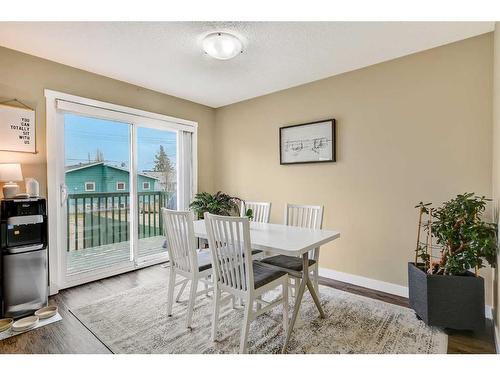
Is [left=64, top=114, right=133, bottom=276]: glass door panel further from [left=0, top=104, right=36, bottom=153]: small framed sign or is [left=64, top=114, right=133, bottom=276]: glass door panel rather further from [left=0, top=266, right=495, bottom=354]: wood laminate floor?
[left=0, top=266, right=495, bottom=354]: wood laminate floor

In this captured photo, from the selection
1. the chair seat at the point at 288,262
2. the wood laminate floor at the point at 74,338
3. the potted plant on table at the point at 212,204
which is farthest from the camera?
the potted plant on table at the point at 212,204

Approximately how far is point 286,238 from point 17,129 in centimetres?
271

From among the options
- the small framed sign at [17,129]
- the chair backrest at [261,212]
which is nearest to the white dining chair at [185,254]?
the chair backrest at [261,212]

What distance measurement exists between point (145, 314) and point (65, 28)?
2.48 m

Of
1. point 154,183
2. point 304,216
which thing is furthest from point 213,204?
point 304,216

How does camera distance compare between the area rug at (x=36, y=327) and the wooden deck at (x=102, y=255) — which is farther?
the wooden deck at (x=102, y=255)

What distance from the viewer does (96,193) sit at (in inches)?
127

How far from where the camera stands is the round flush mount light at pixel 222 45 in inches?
86.7

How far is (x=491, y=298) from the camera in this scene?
7.36 feet

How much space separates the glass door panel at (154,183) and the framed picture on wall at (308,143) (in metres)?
1.68

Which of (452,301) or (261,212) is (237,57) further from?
(452,301)

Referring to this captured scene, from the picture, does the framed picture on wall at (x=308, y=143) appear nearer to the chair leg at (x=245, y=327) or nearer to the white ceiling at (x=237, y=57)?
the white ceiling at (x=237, y=57)

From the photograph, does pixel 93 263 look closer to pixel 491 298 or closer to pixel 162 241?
pixel 162 241
